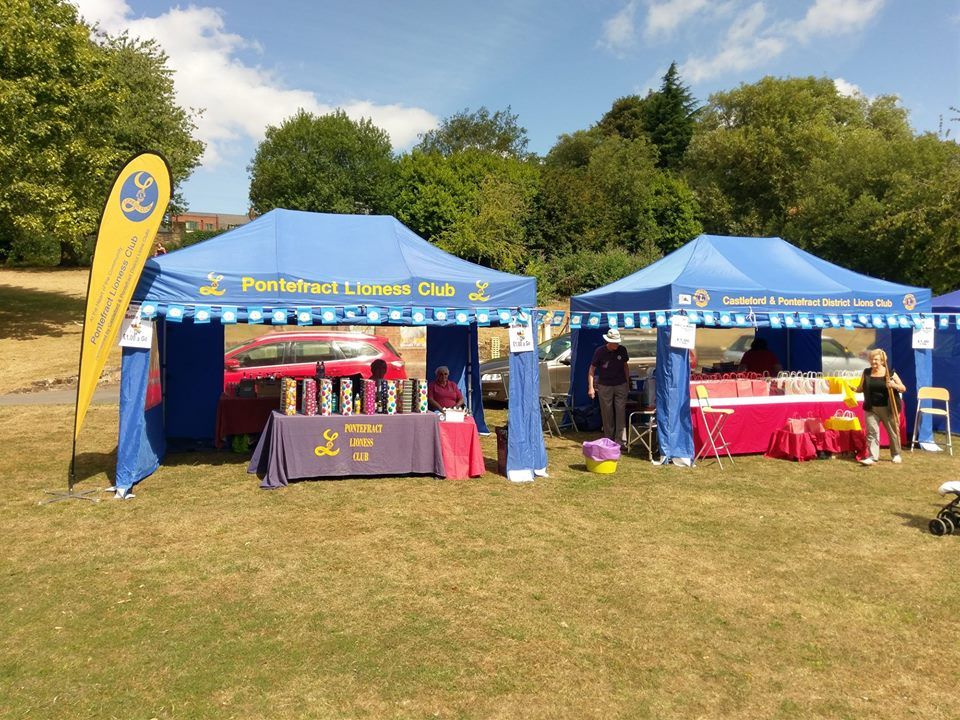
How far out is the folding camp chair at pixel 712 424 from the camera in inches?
360

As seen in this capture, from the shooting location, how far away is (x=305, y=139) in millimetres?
46500

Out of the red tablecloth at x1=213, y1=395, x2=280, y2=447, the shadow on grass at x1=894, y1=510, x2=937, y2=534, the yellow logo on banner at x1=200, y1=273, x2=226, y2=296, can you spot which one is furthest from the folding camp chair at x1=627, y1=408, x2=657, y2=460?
the yellow logo on banner at x1=200, y1=273, x2=226, y2=296

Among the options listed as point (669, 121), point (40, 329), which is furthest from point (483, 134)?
point (40, 329)

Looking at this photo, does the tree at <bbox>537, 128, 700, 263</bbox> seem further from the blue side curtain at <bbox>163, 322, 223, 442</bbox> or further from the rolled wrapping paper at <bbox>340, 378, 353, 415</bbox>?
the rolled wrapping paper at <bbox>340, 378, 353, 415</bbox>

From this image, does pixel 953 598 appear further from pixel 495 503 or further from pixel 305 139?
pixel 305 139

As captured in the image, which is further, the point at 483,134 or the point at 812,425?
the point at 483,134

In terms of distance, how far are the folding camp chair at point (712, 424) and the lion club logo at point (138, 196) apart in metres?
7.02

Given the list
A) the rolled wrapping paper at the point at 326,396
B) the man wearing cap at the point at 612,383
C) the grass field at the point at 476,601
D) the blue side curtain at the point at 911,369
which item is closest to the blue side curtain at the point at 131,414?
the grass field at the point at 476,601

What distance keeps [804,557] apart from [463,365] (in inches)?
261

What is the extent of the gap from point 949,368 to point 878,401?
393 centimetres

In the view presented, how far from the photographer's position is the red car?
11492mm

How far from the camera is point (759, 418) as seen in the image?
381 inches

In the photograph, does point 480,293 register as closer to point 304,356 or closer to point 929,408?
point 304,356

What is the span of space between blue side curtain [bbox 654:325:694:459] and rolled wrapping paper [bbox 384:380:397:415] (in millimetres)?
3510
